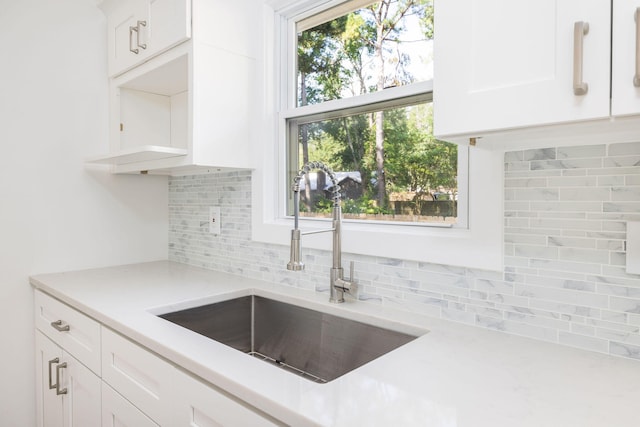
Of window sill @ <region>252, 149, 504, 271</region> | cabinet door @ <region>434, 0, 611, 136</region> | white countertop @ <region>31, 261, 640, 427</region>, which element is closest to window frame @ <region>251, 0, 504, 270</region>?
window sill @ <region>252, 149, 504, 271</region>

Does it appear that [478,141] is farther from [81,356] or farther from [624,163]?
[81,356]

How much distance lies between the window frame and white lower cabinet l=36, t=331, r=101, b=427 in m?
0.80

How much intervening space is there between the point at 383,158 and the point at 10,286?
1712 millimetres

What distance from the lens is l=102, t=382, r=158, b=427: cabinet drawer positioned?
1.08 m

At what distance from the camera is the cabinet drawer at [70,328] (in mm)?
1312

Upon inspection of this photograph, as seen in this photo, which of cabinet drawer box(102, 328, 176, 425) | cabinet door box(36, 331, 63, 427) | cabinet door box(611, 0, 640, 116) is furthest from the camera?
cabinet door box(36, 331, 63, 427)

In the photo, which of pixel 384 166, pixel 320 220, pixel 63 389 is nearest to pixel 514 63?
pixel 384 166

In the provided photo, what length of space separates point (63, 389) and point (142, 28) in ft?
4.89

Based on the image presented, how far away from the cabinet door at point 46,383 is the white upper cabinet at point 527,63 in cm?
168

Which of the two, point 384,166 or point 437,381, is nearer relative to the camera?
point 437,381

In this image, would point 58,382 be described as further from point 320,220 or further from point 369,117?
point 369,117

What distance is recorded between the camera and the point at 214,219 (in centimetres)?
198

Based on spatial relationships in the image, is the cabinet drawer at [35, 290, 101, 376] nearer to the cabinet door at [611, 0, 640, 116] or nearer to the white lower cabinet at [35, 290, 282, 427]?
the white lower cabinet at [35, 290, 282, 427]

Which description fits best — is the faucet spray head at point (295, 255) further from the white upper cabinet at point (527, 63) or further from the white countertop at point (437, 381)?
the white upper cabinet at point (527, 63)
